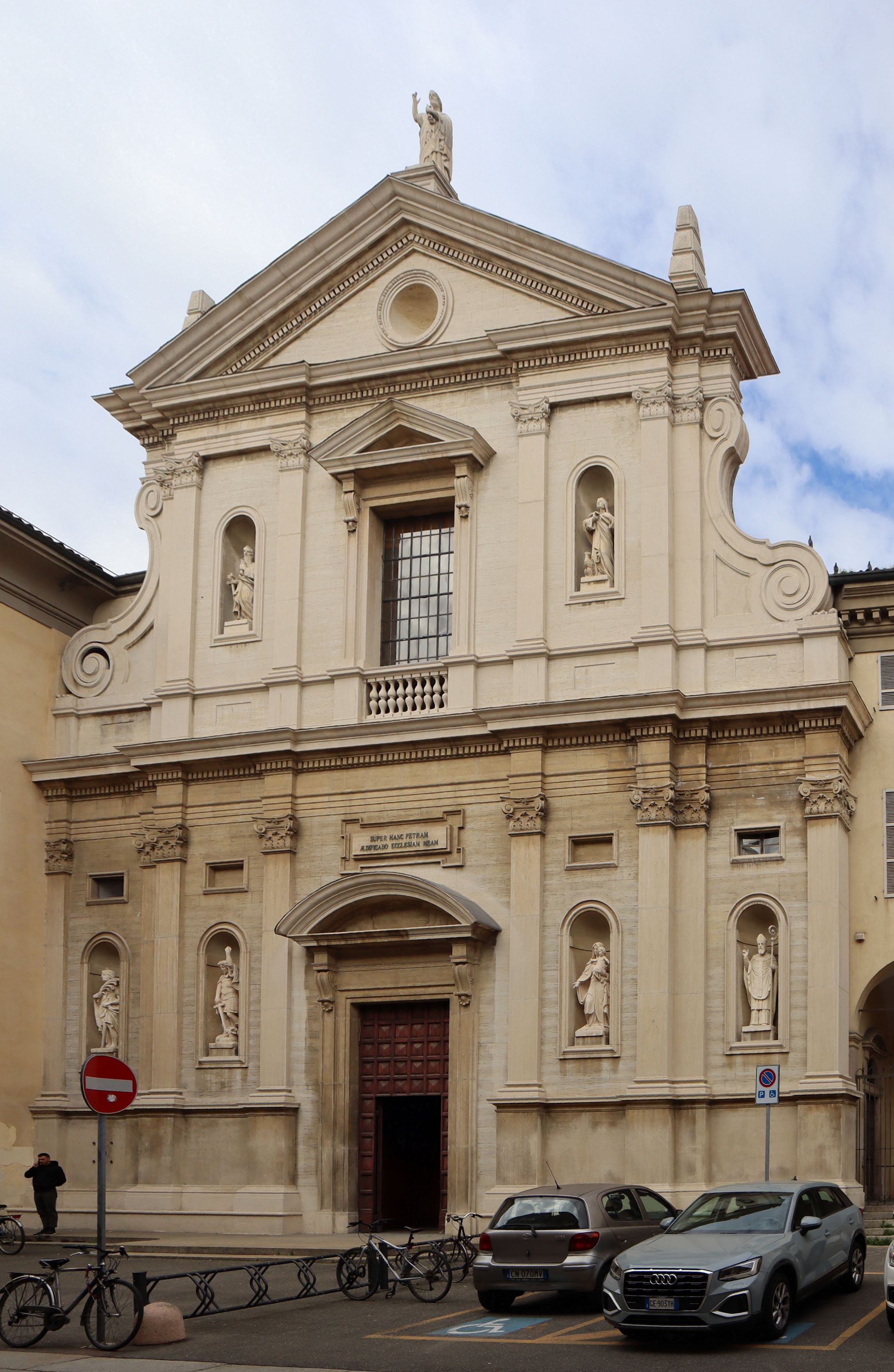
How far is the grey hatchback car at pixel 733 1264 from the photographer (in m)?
15.8

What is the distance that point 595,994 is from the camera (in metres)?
27.5

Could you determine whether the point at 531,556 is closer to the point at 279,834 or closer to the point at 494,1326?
the point at 279,834

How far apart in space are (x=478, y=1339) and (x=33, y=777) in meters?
18.1

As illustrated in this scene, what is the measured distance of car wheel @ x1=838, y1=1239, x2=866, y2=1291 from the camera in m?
19.0

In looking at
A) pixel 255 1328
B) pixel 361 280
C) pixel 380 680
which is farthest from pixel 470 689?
pixel 255 1328

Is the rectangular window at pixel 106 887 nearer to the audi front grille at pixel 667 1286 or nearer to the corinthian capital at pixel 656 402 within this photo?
the corinthian capital at pixel 656 402

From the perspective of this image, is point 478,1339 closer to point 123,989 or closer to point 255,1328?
point 255,1328

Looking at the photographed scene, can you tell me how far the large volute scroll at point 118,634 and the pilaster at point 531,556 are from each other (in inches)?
294

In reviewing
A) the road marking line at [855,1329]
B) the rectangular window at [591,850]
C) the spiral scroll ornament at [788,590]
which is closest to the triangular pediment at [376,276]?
the spiral scroll ornament at [788,590]

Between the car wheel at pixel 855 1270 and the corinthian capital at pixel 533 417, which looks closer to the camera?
the car wheel at pixel 855 1270

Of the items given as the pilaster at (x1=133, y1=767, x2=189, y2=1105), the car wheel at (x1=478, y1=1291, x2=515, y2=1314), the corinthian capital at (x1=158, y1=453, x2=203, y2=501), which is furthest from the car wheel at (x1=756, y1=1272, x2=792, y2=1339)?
the corinthian capital at (x1=158, y1=453, x2=203, y2=501)

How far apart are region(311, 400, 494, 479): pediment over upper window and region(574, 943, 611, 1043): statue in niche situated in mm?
8713

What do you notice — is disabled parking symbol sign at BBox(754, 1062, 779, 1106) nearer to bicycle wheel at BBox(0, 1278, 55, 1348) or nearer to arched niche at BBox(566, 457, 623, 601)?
arched niche at BBox(566, 457, 623, 601)

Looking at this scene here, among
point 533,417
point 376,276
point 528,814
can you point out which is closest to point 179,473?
point 376,276
